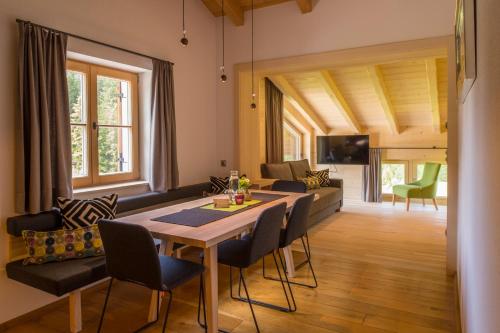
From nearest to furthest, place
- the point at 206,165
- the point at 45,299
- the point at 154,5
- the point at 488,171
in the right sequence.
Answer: the point at 488,171 < the point at 45,299 < the point at 154,5 < the point at 206,165

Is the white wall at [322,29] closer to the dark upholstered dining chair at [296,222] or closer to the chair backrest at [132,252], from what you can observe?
the dark upholstered dining chair at [296,222]

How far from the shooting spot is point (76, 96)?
3383 millimetres

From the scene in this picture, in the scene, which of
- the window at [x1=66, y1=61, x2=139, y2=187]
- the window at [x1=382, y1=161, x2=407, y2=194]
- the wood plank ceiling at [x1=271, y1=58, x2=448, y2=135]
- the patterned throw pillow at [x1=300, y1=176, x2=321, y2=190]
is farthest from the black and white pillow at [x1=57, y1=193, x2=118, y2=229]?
the window at [x1=382, y1=161, x2=407, y2=194]

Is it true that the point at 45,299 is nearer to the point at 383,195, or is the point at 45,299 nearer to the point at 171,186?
the point at 171,186

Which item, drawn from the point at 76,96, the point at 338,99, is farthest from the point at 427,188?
the point at 76,96

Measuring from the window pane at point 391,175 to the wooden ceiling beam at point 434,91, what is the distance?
112 cm

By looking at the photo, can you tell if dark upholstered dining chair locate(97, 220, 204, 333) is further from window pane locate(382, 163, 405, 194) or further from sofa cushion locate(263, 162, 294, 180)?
window pane locate(382, 163, 405, 194)

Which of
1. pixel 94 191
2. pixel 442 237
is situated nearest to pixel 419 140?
pixel 442 237

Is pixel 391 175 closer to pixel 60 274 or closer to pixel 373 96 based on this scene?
pixel 373 96

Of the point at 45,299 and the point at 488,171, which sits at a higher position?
the point at 488,171

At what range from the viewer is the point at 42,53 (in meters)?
2.81

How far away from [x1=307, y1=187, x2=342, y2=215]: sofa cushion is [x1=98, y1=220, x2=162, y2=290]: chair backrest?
11.8ft

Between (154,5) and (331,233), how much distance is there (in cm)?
361

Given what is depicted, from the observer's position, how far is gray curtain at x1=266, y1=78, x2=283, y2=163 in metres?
6.95
